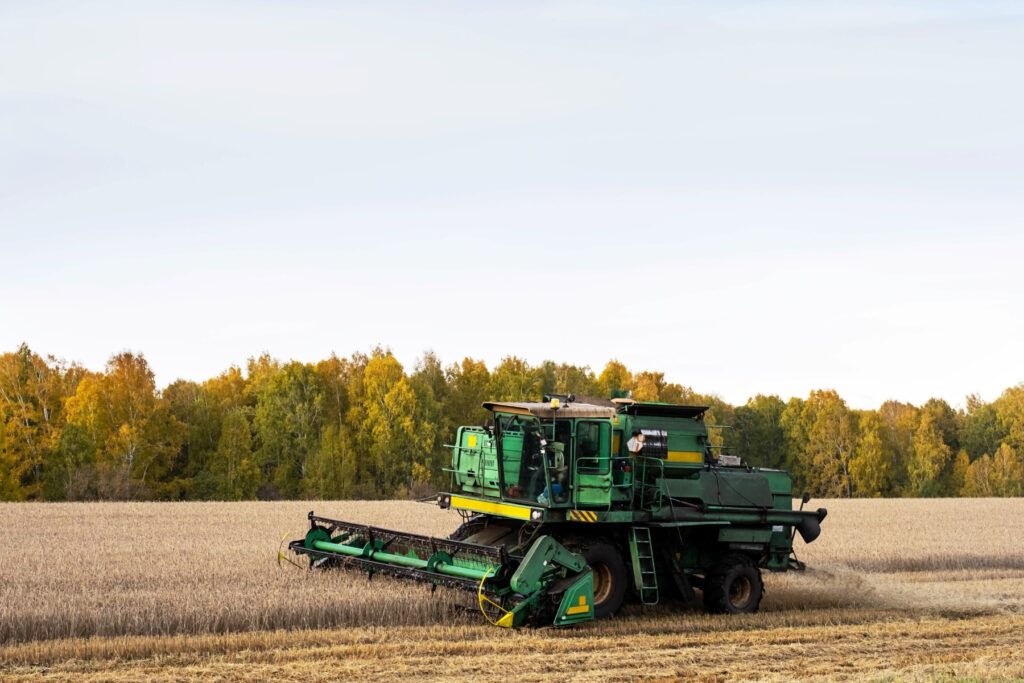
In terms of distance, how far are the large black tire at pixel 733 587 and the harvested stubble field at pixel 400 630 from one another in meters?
0.35

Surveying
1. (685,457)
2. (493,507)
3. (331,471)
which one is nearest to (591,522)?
(493,507)

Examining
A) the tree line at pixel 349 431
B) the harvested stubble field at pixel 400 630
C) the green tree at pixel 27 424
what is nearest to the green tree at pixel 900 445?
the tree line at pixel 349 431

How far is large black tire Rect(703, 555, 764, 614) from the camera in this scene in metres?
16.1

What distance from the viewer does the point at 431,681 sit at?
1109 centimetres

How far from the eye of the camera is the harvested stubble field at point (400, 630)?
38.5 ft

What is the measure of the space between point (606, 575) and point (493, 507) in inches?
70.0

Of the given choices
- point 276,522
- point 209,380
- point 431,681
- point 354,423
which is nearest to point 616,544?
point 431,681

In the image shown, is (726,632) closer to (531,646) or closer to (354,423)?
(531,646)

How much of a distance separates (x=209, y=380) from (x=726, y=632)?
2867 inches

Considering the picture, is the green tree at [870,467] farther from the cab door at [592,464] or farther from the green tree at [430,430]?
the cab door at [592,464]

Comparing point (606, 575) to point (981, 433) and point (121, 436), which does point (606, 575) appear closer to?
point (121, 436)

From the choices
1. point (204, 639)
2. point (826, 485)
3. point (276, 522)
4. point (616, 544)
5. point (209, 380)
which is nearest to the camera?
point (204, 639)

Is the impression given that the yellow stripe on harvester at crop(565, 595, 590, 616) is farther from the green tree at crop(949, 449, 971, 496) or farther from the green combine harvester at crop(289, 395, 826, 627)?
the green tree at crop(949, 449, 971, 496)

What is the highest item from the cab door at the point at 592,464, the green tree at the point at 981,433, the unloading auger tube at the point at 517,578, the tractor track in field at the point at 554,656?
the green tree at the point at 981,433
